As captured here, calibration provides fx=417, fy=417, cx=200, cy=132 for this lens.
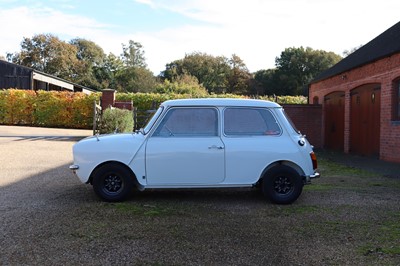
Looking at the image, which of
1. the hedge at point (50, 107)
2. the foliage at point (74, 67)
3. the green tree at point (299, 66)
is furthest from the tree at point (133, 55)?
the hedge at point (50, 107)

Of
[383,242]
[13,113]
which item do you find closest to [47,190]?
[383,242]

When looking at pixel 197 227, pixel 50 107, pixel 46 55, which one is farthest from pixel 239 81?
pixel 197 227

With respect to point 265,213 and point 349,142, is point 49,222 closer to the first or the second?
point 265,213

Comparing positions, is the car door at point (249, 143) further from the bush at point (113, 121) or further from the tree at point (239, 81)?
the tree at point (239, 81)

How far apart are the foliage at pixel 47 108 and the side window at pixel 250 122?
2092cm

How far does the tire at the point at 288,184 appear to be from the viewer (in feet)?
21.7

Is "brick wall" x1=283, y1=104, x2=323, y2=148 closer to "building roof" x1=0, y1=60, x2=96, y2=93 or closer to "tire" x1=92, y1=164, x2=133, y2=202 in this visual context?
"tire" x1=92, y1=164, x2=133, y2=202

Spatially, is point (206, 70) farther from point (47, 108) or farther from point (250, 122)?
point (250, 122)

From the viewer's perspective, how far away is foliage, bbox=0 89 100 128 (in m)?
26.4

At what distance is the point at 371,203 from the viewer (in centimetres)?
684

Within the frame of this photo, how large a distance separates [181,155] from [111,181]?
1174mm

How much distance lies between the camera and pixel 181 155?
6445mm

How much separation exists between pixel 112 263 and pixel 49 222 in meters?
1.72

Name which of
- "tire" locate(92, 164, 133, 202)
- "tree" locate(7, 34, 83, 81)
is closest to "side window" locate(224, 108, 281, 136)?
"tire" locate(92, 164, 133, 202)
